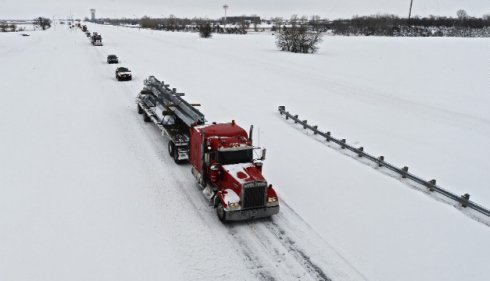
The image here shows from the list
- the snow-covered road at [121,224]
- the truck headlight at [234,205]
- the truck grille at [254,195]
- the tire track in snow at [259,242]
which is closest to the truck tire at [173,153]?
the snow-covered road at [121,224]

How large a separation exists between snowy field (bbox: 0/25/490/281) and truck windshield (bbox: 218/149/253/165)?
1.73 meters

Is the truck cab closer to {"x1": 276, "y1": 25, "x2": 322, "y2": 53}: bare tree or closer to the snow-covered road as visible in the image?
the snow-covered road

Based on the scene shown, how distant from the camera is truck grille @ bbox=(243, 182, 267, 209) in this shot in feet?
34.8

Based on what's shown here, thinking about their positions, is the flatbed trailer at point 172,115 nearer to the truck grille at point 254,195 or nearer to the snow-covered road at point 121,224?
the snow-covered road at point 121,224

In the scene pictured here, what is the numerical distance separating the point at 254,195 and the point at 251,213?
22.1 inches

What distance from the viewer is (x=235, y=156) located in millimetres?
11742

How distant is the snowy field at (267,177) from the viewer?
Answer: 9477 millimetres

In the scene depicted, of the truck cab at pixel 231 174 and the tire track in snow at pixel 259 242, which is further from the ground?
the truck cab at pixel 231 174

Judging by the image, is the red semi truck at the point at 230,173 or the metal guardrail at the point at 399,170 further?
the metal guardrail at the point at 399,170

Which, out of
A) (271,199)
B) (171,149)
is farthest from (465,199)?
(171,149)

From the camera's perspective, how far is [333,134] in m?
19.8

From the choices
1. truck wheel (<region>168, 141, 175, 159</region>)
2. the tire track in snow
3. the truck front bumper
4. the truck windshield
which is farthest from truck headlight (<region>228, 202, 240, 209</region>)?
truck wheel (<region>168, 141, 175, 159</region>)

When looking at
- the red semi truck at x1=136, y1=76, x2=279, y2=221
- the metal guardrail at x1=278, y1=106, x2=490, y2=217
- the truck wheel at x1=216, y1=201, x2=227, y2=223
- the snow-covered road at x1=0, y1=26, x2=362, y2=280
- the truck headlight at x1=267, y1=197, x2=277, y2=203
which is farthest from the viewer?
the metal guardrail at x1=278, y1=106, x2=490, y2=217

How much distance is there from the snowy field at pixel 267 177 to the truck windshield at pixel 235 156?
1727 mm
